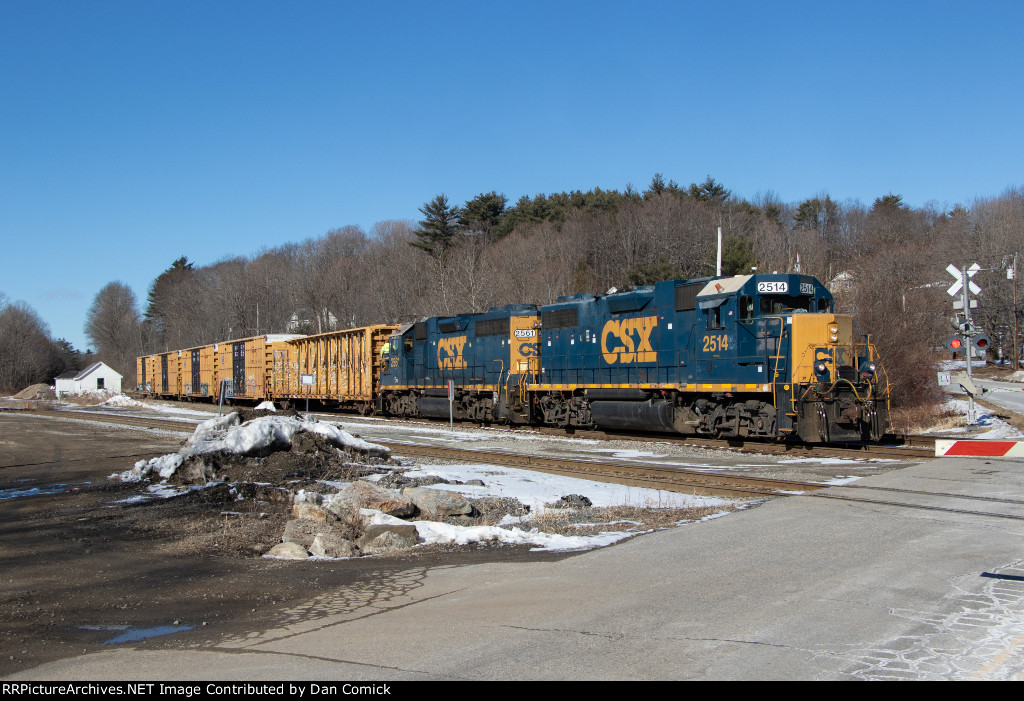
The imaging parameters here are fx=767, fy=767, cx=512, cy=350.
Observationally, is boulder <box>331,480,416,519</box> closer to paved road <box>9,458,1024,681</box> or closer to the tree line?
paved road <box>9,458,1024,681</box>

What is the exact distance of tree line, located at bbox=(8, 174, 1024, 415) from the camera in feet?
131

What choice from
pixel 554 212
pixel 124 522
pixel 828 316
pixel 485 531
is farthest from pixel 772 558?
pixel 554 212

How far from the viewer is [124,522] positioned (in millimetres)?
10609

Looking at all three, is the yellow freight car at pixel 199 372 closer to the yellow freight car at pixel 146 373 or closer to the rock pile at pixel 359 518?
the yellow freight car at pixel 146 373

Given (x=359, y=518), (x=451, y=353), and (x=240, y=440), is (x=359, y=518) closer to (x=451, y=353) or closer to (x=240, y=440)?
(x=240, y=440)

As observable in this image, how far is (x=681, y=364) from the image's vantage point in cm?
1970

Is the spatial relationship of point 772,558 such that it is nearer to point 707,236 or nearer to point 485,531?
point 485,531

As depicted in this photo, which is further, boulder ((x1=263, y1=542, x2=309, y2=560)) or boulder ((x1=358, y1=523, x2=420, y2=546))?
boulder ((x1=358, y1=523, x2=420, y2=546))

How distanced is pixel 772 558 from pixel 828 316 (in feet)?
36.2

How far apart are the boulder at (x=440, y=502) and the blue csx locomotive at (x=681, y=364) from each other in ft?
29.6

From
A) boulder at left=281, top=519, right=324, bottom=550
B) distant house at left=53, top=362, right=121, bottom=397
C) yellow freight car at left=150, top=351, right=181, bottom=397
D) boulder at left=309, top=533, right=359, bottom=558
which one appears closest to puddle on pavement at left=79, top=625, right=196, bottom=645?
boulder at left=309, top=533, right=359, bottom=558

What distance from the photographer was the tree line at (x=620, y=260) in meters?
Result: 40.1

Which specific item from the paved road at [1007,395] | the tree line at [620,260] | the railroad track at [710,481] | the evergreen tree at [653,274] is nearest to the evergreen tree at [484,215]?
the tree line at [620,260]

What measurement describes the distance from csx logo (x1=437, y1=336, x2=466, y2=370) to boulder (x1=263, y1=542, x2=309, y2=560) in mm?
19492
